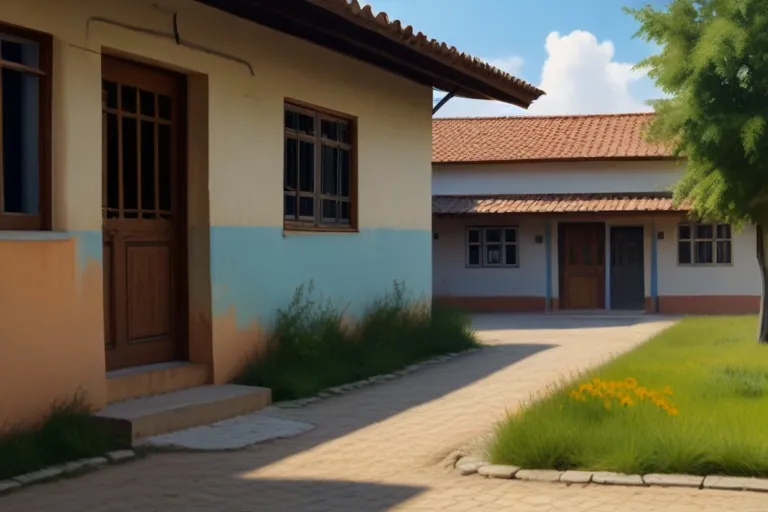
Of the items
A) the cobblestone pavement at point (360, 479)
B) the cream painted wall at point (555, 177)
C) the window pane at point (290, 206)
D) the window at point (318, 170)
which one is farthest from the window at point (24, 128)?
the cream painted wall at point (555, 177)

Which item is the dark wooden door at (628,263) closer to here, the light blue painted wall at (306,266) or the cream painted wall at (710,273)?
the cream painted wall at (710,273)

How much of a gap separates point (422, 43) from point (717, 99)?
4.53m

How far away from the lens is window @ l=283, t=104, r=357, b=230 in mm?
11156

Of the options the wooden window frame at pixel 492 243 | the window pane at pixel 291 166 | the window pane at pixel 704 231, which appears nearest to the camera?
the window pane at pixel 291 166

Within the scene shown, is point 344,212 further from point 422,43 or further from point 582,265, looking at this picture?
point 582,265

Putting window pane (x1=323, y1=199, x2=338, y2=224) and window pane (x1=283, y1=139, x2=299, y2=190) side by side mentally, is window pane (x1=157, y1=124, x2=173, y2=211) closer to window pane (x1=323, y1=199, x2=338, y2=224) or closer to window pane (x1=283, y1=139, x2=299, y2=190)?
window pane (x1=283, y1=139, x2=299, y2=190)

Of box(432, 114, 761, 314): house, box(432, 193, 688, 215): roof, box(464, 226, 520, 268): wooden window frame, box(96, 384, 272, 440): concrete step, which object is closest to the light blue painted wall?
box(96, 384, 272, 440): concrete step

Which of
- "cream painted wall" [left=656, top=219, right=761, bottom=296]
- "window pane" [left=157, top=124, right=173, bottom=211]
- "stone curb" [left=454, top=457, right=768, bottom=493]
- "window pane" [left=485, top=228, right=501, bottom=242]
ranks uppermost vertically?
"window pane" [left=157, top=124, right=173, bottom=211]

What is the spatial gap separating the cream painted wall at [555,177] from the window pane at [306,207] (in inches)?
560

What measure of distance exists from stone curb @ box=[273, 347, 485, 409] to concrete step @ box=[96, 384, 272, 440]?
24 cm

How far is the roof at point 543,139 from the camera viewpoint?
25.1m

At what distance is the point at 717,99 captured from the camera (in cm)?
1334

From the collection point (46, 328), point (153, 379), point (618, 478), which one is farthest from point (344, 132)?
point (618, 478)

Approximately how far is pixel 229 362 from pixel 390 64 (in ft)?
16.0
